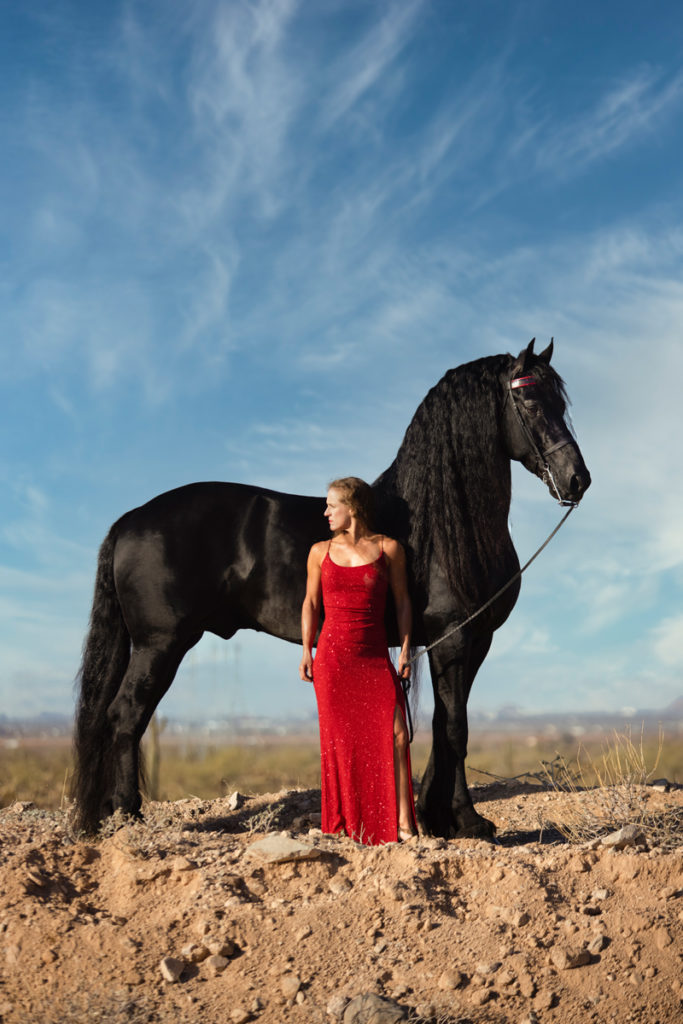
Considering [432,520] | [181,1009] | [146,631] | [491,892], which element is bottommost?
[181,1009]

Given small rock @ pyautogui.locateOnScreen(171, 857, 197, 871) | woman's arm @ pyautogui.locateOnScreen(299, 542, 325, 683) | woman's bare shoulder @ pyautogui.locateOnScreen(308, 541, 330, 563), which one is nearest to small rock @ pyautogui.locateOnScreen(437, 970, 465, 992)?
small rock @ pyautogui.locateOnScreen(171, 857, 197, 871)

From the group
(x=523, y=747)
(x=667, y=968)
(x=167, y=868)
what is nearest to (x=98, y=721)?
(x=167, y=868)

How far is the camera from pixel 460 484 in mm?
6031

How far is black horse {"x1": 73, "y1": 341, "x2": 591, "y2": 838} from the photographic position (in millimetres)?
5793

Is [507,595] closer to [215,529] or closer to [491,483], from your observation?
[491,483]

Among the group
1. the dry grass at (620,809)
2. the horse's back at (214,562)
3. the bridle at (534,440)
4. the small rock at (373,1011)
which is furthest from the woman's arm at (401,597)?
the small rock at (373,1011)

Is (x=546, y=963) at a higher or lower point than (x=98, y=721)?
lower

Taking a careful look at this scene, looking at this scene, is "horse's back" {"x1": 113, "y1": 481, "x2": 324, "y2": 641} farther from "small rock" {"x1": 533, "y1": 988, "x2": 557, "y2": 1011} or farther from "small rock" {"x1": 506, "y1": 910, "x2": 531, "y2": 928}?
"small rock" {"x1": 533, "y1": 988, "x2": 557, "y2": 1011}

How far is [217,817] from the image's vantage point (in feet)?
24.3

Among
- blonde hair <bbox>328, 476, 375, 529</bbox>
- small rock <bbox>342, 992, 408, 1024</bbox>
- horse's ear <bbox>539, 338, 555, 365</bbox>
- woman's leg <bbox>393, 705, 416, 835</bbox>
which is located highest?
horse's ear <bbox>539, 338, 555, 365</bbox>

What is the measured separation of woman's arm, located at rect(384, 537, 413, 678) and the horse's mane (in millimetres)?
254

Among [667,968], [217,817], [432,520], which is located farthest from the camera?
[217,817]

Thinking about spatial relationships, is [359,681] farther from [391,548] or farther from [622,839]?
[622,839]

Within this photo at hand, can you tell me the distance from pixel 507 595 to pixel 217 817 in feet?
10.9
